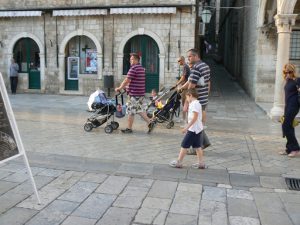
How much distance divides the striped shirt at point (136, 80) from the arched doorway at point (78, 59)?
907 centimetres

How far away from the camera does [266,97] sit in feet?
49.8

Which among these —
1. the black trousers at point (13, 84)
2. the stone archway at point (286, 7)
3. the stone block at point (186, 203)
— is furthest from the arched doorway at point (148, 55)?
the stone block at point (186, 203)

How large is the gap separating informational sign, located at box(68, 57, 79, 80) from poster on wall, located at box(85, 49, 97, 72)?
1.53 feet

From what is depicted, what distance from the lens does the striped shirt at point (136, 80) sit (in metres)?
8.55

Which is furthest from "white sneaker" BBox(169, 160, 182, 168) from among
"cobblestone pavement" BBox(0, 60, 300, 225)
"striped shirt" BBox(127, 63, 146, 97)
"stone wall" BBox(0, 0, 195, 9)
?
"stone wall" BBox(0, 0, 195, 9)

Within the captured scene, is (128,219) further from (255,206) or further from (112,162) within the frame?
(112,162)

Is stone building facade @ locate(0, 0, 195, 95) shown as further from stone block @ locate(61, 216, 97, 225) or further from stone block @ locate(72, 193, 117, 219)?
stone block @ locate(61, 216, 97, 225)

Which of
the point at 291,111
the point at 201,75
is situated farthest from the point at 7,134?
the point at 291,111

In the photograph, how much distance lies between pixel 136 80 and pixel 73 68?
9781 mm

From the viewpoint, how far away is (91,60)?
57.6 feet

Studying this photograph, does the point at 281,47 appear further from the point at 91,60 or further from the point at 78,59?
the point at 78,59

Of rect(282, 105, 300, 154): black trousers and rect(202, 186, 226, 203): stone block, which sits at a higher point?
rect(282, 105, 300, 154): black trousers

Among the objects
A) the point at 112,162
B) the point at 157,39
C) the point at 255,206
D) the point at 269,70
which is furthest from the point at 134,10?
the point at 255,206

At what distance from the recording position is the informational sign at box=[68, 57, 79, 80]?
17703mm
